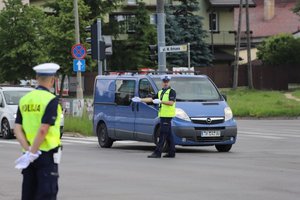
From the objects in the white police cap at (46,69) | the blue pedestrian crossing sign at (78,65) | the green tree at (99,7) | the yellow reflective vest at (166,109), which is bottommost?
the yellow reflective vest at (166,109)

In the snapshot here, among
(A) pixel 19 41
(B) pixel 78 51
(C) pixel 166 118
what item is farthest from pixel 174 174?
(A) pixel 19 41

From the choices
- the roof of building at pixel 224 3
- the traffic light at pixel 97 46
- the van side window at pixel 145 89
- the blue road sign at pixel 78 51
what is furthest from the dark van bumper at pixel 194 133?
the roof of building at pixel 224 3

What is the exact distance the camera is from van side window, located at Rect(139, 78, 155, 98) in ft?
58.5

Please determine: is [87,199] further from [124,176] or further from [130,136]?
[130,136]

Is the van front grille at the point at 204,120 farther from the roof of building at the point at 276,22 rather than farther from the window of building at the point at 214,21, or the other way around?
the roof of building at the point at 276,22

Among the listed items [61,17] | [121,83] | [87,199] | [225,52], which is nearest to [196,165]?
[87,199]

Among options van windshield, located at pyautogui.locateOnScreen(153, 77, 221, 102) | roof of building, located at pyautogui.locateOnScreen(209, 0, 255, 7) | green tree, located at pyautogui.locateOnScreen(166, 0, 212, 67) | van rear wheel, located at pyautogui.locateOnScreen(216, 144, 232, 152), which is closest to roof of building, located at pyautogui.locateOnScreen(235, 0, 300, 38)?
roof of building, located at pyautogui.locateOnScreen(209, 0, 255, 7)

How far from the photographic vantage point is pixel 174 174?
40.6 feet

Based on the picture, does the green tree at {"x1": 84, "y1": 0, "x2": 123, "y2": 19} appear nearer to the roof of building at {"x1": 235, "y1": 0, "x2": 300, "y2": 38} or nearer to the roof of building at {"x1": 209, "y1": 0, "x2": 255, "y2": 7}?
the roof of building at {"x1": 209, "y1": 0, "x2": 255, "y2": 7}

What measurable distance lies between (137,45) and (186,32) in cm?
452

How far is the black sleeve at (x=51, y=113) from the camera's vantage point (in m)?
6.60

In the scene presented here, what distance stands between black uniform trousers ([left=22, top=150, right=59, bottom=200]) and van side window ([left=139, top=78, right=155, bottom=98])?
36.3 ft

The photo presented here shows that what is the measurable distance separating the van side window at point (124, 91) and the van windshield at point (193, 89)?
0.84 m

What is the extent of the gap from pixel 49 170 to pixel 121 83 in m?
12.3
